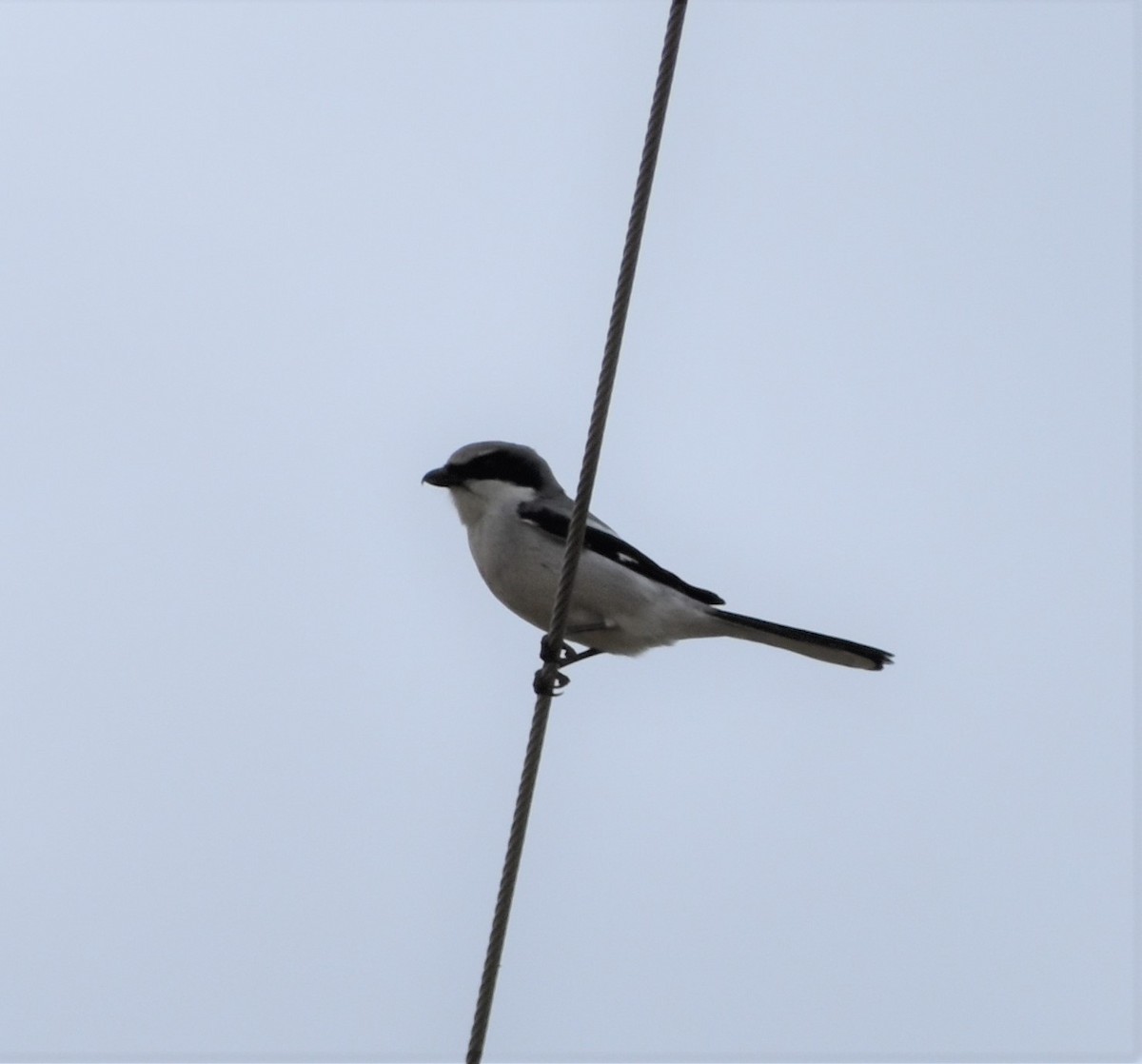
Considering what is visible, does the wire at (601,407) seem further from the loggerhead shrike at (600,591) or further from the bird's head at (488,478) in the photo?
the bird's head at (488,478)

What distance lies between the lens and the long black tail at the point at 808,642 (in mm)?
5867

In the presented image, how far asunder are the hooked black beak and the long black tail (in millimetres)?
1158

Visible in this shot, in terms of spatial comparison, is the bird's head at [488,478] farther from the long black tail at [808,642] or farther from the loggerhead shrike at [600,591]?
the long black tail at [808,642]

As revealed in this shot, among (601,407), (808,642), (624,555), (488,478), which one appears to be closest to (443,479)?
(488,478)

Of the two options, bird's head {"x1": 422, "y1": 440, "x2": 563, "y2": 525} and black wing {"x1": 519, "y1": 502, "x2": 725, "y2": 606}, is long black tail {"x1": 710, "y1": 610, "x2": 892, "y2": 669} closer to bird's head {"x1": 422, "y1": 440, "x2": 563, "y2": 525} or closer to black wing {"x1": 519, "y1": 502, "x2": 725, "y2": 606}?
black wing {"x1": 519, "y1": 502, "x2": 725, "y2": 606}

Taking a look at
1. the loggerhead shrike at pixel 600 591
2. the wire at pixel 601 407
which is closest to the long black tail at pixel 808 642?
the loggerhead shrike at pixel 600 591

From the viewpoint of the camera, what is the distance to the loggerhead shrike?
598 cm

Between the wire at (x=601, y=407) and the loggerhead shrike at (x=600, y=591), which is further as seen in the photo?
the loggerhead shrike at (x=600, y=591)

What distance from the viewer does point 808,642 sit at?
595 centimetres

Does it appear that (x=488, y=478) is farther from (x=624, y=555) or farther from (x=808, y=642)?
(x=808, y=642)

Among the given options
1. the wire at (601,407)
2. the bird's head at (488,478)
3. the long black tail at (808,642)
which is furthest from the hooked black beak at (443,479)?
the wire at (601,407)

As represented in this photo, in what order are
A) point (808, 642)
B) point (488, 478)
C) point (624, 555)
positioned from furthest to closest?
point (488, 478) → point (624, 555) → point (808, 642)

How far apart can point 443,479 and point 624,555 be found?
0.80m

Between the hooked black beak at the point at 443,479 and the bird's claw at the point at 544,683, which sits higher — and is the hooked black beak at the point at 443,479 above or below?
above
